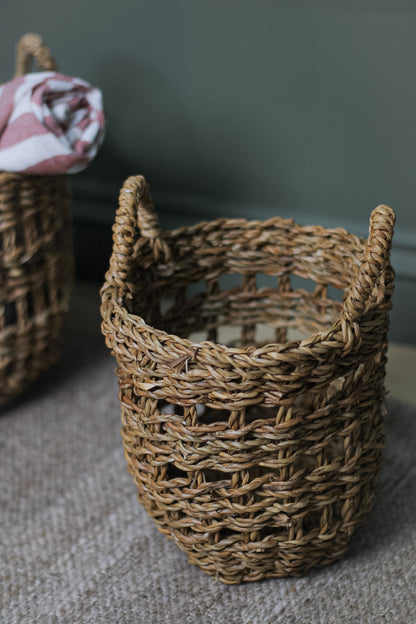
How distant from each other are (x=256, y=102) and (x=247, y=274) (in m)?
0.40

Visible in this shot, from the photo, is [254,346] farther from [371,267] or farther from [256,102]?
[256,102]

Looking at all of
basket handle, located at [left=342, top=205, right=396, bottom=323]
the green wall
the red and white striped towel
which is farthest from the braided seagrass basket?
the green wall

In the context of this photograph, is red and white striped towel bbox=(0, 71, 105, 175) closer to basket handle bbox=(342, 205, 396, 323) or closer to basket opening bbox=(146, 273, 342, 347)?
basket opening bbox=(146, 273, 342, 347)

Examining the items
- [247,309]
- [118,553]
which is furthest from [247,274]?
[118,553]

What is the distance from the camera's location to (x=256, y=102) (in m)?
1.10

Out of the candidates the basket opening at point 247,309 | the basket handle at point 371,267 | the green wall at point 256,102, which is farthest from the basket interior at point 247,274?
the green wall at point 256,102

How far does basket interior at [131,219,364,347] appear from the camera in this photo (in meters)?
0.77

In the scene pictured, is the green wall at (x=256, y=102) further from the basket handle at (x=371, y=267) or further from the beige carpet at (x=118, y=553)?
the basket handle at (x=371, y=267)

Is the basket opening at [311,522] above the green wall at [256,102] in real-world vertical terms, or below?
below

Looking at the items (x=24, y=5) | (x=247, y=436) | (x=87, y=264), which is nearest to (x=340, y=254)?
(x=247, y=436)

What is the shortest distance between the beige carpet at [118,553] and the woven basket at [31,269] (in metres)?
0.10

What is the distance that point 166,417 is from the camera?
1.97ft

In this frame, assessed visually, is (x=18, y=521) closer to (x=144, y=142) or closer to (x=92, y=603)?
(x=92, y=603)

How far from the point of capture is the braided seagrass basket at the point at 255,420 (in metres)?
0.56
